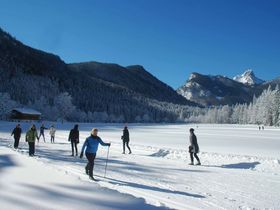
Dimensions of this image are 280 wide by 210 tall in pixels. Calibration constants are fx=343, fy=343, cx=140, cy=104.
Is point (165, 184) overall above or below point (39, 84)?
below

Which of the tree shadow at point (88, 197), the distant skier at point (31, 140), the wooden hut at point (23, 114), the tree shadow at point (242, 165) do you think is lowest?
the tree shadow at point (242, 165)

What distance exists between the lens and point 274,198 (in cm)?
991

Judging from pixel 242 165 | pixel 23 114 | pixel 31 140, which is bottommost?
pixel 242 165

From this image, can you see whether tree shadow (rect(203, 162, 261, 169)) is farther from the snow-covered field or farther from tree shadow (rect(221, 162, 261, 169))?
the snow-covered field

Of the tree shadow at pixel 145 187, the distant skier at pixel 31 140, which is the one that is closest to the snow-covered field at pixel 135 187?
the tree shadow at pixel 145 187

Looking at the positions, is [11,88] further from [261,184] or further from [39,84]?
[261,184]

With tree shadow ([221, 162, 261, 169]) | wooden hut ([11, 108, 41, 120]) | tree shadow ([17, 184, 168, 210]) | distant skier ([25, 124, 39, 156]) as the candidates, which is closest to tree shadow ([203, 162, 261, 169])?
→ tree shadow ([221, 162, 261, 169])

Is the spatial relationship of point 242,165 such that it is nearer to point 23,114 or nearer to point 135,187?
point 135,187

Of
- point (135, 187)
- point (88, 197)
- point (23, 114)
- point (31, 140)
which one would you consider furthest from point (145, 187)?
point (23, 114)

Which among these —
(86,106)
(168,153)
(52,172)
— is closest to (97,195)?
(52,172)

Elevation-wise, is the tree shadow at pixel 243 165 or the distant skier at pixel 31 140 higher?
the distant skier at pixel 31 140

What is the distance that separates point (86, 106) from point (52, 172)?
16299 cm

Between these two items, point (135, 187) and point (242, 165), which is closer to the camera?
point (135, 187)

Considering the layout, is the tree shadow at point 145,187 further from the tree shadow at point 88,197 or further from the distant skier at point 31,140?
the distant skier at point 31,140
